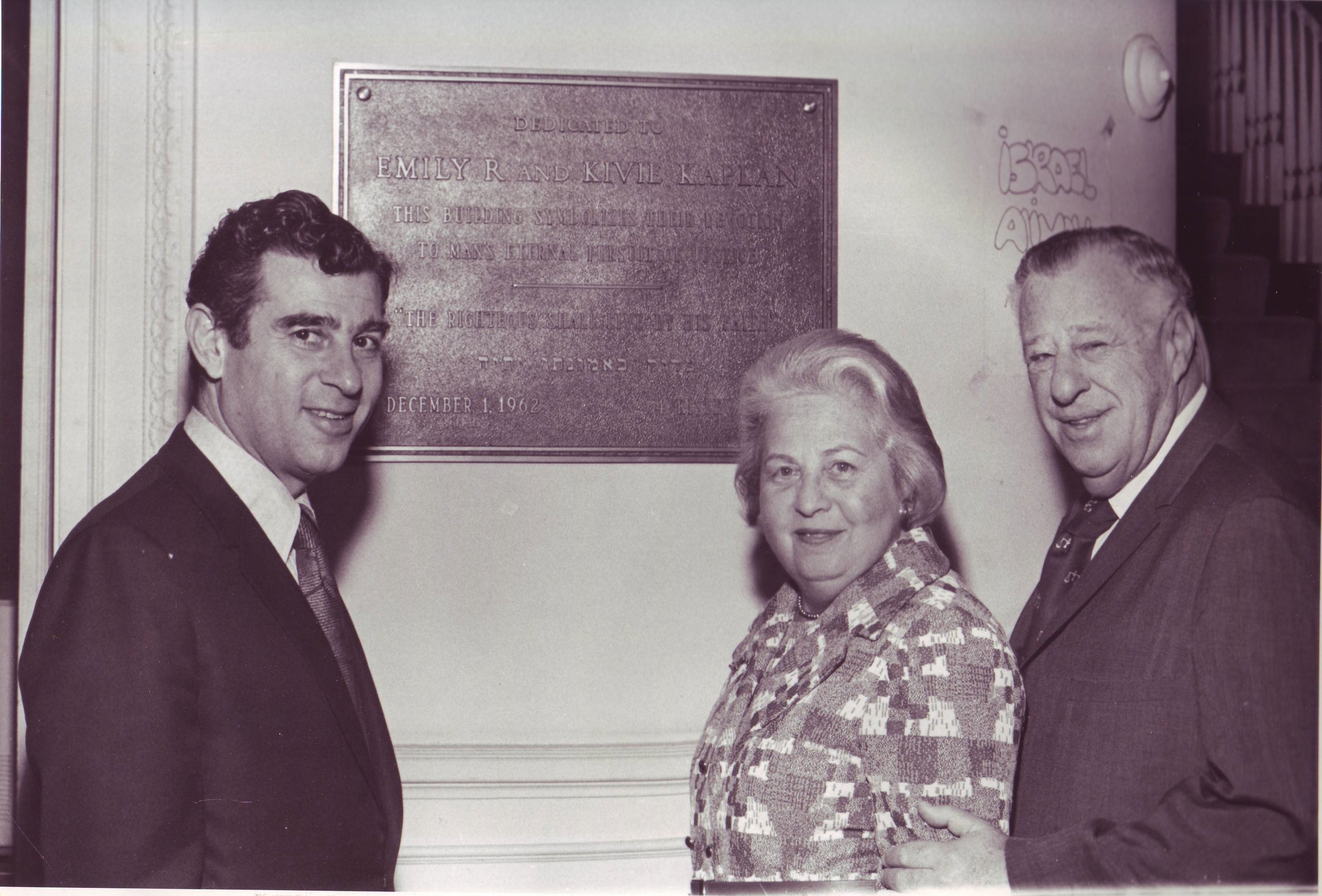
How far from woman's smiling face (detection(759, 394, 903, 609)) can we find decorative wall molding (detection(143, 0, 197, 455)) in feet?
5.57

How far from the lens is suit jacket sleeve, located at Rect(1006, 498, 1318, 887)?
79.9 inches

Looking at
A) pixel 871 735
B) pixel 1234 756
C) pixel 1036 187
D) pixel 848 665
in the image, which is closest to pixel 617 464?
pixel 848 665

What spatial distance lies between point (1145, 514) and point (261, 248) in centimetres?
200

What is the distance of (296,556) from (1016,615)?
1890 millimetres

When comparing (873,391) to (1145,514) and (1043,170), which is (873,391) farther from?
(1043,170)

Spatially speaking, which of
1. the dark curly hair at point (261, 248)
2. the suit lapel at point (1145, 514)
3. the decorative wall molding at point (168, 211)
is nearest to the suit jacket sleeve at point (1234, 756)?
the suit lapel at point (1145, 514)

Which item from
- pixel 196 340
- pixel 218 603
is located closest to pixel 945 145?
pixel 196 340

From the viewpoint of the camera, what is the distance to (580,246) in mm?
2773

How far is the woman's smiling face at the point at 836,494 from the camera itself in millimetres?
2148

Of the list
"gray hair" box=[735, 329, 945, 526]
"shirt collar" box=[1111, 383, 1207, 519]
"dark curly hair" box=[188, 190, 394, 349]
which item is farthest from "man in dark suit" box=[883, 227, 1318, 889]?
"dark curly hair" box=[188, 190, 394, 349]

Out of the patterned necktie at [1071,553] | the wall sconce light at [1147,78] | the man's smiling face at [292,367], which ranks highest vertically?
the wall sconce light at [1147,78]

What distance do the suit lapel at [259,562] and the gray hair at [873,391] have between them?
108 centimetres

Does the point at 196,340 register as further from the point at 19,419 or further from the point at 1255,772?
the point at 1255,772

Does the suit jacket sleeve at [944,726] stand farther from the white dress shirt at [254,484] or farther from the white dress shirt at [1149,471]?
the white dress shirt at [254,484]
